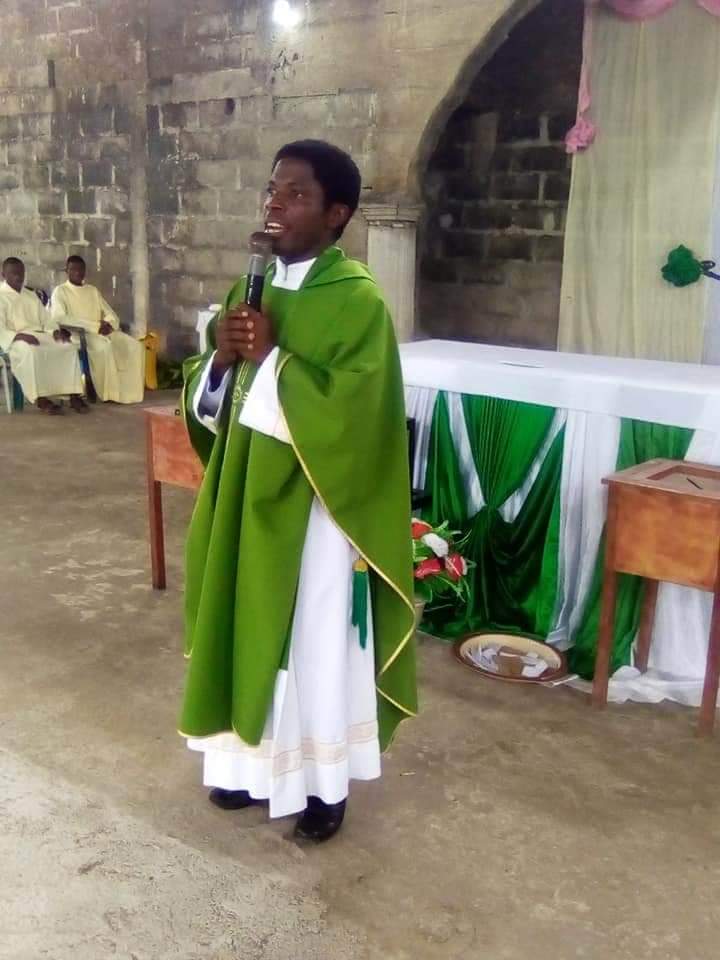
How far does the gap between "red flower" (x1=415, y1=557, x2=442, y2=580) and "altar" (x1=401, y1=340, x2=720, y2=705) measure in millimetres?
252

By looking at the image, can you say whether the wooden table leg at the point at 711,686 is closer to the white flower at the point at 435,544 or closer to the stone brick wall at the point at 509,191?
the white flower at the point at 435,544

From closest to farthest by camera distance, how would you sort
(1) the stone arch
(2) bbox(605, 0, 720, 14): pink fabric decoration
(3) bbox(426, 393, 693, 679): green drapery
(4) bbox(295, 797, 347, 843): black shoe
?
(4) bbox(295, 797, 347, 843): black shoe → (3) bbox(426, 393, 693, 679): green drapery → (2) bbox(605, 0, 720, 14): pink fabric decoration → (1) the stone arch

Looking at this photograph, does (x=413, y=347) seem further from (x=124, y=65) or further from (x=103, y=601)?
(x=124, y=65)

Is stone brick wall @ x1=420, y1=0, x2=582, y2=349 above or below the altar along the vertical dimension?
above

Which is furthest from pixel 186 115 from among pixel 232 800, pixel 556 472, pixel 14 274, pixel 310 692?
pixel 310 692

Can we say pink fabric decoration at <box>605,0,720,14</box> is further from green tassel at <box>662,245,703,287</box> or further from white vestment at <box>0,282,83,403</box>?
white vestment at <box>0,282,83,403</box>

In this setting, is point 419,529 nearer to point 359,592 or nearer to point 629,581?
point 629,581

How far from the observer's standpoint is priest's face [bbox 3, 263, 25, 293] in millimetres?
7430

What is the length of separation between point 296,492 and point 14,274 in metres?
6.21

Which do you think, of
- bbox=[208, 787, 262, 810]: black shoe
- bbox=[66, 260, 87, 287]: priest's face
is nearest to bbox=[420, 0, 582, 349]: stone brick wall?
bbox=[66, 260, 87, 287]: priest's face

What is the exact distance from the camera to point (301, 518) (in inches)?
78.0

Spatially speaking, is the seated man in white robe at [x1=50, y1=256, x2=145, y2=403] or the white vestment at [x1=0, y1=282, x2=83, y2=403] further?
the seated man in white robe at [x1=50, y1=256, x2=145, y2=403]

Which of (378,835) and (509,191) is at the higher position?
(509,191)

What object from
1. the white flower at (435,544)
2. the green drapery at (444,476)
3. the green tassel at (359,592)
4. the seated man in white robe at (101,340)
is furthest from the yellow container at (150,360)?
the green tassel at (359,592)
